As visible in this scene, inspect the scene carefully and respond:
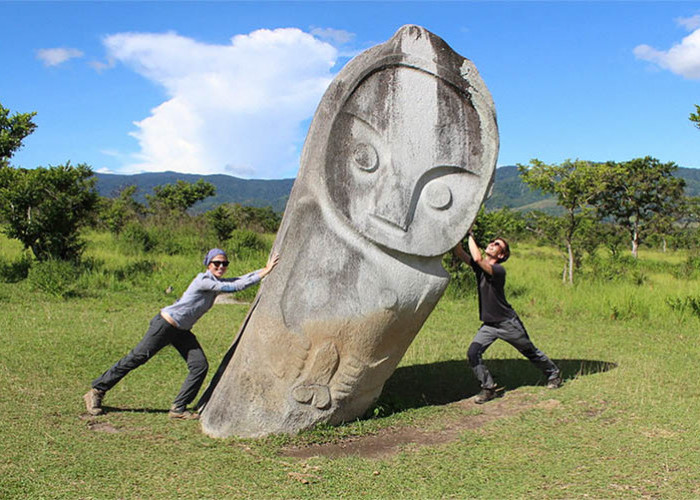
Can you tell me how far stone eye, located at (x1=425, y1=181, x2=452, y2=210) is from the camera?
4.98 meters

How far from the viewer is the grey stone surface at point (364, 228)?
4.83 m

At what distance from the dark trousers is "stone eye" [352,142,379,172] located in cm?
195

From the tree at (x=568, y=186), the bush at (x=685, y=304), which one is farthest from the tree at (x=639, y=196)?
the bush at (x=685, y=304)

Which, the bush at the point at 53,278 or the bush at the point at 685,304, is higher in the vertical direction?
the bush at the point at 685,304

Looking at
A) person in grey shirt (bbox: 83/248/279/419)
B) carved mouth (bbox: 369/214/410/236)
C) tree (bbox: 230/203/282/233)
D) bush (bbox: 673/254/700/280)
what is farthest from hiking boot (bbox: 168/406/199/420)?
tree (bbox: 230/203/282/233)

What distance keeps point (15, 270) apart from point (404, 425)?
9.71 m

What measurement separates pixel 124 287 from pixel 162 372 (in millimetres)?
5648

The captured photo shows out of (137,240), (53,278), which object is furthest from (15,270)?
(137,240)

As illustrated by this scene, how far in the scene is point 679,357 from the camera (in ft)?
26.1

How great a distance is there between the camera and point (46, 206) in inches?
488

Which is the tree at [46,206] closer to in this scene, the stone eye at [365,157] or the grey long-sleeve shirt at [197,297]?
the grey long-sleeve shirt at [197,297]

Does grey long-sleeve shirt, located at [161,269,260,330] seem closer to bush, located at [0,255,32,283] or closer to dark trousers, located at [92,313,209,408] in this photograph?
dark trousers, located at [92,313,209,408]

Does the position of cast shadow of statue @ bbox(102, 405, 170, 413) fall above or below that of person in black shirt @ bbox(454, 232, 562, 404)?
below

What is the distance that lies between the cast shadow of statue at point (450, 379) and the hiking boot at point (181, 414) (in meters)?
1.50
